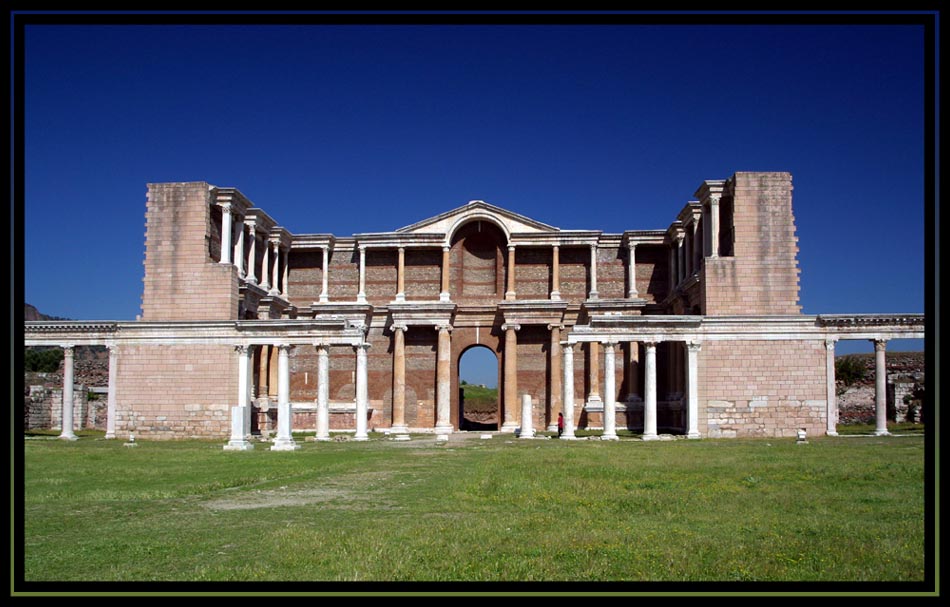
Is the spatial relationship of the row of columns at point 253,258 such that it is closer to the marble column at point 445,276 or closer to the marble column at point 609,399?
the marble column at point 445,276

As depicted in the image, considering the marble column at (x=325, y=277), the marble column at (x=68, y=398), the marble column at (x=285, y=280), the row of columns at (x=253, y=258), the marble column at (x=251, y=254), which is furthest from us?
the marble column at (x=285, y=280)

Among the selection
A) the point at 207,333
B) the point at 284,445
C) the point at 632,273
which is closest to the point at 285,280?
the point at 207,333

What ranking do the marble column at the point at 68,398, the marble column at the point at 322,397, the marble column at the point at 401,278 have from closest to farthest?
1. the marble column at the point at 68,398
2. the marble column at the point at 322,397
3. the marble column at the point at 401,278

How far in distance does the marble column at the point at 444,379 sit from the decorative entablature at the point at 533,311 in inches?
130

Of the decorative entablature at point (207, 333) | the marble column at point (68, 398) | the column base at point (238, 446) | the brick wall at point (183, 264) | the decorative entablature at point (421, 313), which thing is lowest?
the column base at point (238, 446)

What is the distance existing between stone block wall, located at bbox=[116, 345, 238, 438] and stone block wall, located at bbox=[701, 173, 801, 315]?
21903 mm

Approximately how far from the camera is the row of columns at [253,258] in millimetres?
43531

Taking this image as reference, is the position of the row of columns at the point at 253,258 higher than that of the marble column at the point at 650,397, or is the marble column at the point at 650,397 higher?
the row of columns at the point at 253,258

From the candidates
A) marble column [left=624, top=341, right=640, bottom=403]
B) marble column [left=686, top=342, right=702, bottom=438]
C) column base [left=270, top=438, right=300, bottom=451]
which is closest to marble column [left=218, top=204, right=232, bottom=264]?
column base [left=270, top=438, right=300, bottom=451]

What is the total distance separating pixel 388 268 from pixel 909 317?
89.4 ft

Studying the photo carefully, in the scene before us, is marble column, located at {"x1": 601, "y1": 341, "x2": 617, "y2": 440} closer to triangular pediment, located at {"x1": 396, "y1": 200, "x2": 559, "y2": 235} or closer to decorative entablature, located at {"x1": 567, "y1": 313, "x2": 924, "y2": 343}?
decorative entablature, located at {"x1": 567, "y1": 313, "x2": 924, "y2": 343}

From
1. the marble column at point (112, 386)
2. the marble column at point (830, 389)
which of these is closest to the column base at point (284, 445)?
the marble column at point (112, 386)

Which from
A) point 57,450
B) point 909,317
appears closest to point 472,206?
point 909,317

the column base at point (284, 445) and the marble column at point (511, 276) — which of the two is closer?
the column base at point (284, 445)
